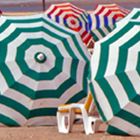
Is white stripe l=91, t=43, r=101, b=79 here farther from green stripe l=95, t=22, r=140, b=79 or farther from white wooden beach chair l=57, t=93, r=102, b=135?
white wooden beach chair l=57, t=93, r=102, b=135

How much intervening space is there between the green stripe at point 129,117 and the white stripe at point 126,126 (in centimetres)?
3

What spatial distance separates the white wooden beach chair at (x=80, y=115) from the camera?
27.2 ft

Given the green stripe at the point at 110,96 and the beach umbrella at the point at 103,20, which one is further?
the beach umbrella at the point at 103,20

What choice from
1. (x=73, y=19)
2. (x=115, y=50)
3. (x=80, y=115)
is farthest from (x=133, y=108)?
(x=73, y=19)

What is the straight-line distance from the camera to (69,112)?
851cm

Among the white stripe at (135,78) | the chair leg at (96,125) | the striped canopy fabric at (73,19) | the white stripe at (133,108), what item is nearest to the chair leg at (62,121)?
the chair leg at (96,125)

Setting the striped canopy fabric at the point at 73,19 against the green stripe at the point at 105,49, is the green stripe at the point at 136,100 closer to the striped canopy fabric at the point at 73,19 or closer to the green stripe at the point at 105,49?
the green stripe at the point at 105,49

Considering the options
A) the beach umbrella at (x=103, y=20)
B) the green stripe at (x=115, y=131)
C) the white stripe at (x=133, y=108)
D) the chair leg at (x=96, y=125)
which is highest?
the beach umbrella at (x=103, y=20)

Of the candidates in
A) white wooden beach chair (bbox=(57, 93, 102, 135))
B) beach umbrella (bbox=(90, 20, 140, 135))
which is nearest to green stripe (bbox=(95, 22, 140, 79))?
beach umbrella (bbox=(90, 20, 140, 135))

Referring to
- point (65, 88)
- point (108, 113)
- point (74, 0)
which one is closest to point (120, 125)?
point (108, 113)

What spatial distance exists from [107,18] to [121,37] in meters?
8.70

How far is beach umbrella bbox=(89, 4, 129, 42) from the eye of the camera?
642 inches

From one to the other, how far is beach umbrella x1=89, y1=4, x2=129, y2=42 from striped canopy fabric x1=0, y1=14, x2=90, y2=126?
22.6 ft

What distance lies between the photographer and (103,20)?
1678 cm
